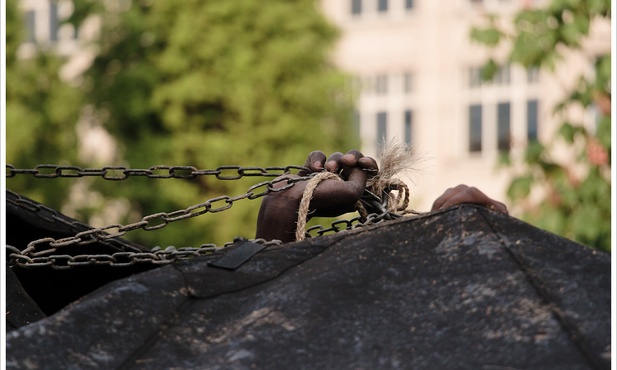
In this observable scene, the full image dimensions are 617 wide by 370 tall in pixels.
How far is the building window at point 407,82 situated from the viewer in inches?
987

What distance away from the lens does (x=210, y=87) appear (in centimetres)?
2077

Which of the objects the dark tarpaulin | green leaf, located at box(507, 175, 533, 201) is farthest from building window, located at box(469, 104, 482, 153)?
the dark tarpaulin

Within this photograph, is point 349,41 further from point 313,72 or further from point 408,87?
point 313,72

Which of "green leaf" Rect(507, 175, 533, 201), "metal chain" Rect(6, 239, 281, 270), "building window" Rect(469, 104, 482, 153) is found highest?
"metal chain" Rect(6, 239, 281, 270)

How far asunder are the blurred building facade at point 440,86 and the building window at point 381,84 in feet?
0.06

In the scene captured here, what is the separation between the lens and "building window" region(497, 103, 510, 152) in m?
24.0

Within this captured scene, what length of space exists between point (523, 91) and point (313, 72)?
4532mm

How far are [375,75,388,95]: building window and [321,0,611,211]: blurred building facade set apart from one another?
2 centimetres

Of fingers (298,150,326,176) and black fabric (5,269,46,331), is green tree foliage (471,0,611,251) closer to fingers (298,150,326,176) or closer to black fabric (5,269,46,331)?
fingers (298,150,326,176)

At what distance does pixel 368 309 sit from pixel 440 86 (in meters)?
22.6

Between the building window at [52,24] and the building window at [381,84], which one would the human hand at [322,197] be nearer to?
the building window at [381,84]

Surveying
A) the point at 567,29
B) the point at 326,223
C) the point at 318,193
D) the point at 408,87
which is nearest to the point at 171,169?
the point at 318,193

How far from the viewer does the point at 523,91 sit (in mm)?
23797

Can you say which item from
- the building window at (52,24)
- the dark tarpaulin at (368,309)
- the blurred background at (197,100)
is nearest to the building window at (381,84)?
the blurred background at (197,100)
